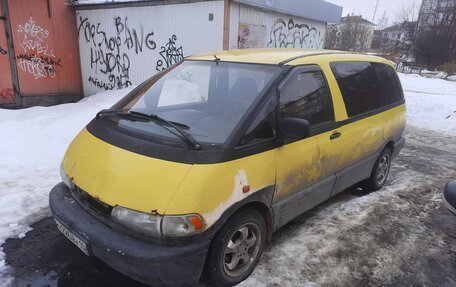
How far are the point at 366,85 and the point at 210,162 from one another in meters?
2.63

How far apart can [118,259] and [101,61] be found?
32.0 feet

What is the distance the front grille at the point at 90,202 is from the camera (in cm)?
258

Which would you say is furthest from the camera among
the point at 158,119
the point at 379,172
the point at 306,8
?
the point at 306,8

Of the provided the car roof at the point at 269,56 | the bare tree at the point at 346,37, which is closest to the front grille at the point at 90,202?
the car roof at the point at 269,56

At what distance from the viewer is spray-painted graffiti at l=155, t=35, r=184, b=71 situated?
30.0ft

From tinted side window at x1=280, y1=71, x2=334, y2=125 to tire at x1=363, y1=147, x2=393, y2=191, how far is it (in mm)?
1582

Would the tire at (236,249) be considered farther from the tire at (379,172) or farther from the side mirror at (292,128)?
the tire at (379,172)

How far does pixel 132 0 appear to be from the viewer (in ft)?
31.7

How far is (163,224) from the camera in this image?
234 centimetres

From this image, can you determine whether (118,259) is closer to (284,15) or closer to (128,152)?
(128,152)

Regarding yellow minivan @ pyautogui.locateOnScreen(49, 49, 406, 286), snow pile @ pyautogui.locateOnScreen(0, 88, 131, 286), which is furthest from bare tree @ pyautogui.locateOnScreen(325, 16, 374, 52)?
yellow minivan @ pyautogui.locateOnScreen(49, 49, 406, 286)

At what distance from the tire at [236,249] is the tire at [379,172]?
7.74 feet

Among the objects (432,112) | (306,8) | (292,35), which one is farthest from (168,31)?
(432,112)

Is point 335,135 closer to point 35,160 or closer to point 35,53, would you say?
point 35,160
